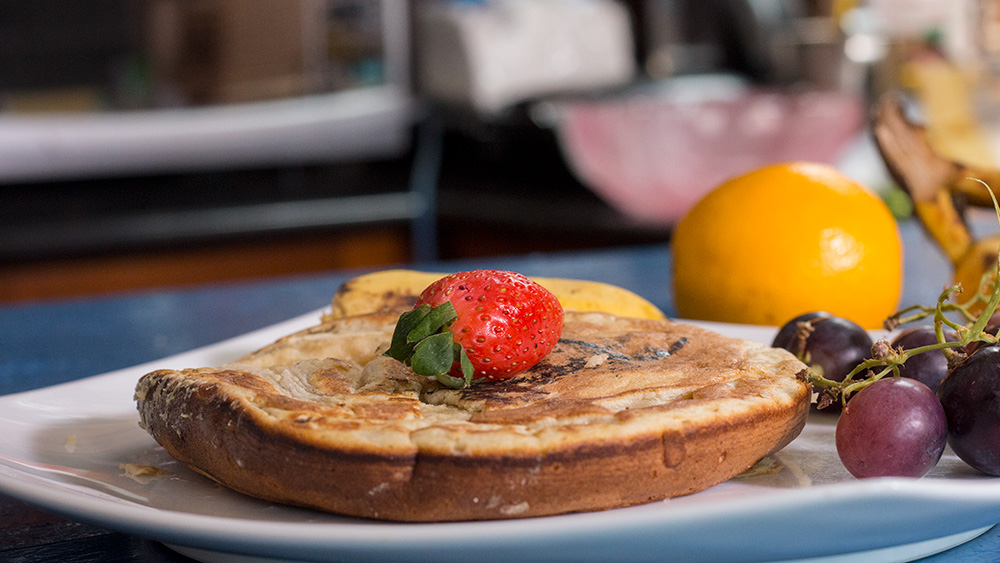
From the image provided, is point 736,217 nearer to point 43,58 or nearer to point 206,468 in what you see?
point 206,468

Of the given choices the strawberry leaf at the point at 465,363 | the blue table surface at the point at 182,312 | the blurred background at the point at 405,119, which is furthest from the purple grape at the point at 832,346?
the blurred background at the point at 405,119

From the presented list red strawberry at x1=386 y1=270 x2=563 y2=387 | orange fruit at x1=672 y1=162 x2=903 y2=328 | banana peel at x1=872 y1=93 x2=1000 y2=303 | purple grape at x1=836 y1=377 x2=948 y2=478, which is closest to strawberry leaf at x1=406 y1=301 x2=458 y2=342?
red strawberry at x1=386 y1=270 x2=563 y2=387

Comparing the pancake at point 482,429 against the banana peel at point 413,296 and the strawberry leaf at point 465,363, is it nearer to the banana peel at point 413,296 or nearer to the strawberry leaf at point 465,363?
the strawberry leaf at point 465,363

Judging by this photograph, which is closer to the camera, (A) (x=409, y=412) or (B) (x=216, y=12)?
(A) (x=409, y=412)

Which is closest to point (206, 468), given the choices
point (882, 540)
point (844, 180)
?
point (882, 540)


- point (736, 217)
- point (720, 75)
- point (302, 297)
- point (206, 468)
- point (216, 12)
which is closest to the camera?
point (206, 468)

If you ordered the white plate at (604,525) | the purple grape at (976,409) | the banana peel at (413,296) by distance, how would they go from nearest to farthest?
the white plate at (604,525)
the purple grape at (976,409)
the banana peel at (413,296)
